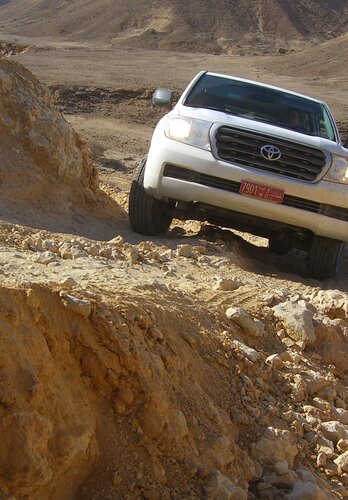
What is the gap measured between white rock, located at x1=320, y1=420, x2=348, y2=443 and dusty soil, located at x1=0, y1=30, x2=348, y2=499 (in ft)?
0.05

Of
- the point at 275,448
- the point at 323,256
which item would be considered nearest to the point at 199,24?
the point at 323,256

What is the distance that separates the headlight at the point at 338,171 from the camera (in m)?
7.36

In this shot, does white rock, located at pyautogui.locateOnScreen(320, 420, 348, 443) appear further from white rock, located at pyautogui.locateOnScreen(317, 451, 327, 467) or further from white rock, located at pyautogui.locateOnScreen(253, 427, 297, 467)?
white rock, located at pyautogui.locateOnScreen(253, 427, 297, 467)

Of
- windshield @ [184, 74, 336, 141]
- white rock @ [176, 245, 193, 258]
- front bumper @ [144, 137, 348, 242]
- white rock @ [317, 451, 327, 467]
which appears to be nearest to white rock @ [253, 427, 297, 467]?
white rock @ [317, 451, 327, 467]

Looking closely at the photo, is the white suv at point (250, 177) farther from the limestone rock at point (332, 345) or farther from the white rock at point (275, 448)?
the white rock at point (275, 448)

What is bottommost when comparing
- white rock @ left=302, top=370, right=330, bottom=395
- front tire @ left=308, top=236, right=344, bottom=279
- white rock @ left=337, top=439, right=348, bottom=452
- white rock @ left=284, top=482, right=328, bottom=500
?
front tire @ left=308, top=236, right=344, bottom=279

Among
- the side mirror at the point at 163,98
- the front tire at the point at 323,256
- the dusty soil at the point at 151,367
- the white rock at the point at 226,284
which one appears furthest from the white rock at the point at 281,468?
the side mirror at the point at 163,98

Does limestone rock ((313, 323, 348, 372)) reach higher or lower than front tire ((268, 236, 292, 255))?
higher

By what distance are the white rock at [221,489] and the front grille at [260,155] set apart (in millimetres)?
4031

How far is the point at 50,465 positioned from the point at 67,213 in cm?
501

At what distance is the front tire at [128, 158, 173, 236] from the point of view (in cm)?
783

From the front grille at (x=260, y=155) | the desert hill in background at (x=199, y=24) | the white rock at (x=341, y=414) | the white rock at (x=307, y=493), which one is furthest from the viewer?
the desert hill in background at (x=199, y=24)

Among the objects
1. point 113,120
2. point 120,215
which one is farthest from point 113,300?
point 113,120

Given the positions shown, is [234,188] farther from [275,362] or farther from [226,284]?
[275,362]
